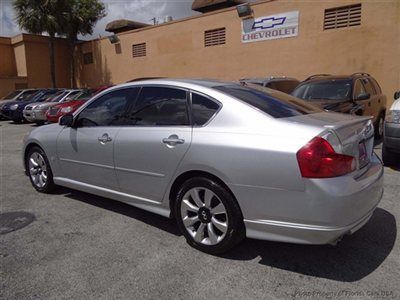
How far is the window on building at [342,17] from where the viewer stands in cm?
1230

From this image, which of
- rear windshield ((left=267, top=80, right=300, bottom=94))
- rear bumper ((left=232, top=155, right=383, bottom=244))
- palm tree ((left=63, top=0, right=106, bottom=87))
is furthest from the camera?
palm tree ((left=63, top=0, right=106, bottom=87))

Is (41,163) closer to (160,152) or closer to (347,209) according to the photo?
(160,152)

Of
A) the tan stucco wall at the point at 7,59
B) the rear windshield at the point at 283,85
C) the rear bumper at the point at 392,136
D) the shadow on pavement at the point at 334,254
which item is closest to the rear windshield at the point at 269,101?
the shadow on pavement at the point at 334,254

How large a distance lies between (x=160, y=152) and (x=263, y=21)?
1256 cm

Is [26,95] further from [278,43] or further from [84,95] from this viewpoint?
[278,43]

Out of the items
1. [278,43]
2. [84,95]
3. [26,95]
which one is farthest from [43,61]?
[278,43]

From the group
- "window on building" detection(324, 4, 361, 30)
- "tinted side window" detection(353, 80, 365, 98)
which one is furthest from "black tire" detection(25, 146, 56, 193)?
"window on building" detection(324, 4, 361, 30)

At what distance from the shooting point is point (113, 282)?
3.03m

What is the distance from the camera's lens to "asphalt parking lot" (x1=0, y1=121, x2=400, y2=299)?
2.88m

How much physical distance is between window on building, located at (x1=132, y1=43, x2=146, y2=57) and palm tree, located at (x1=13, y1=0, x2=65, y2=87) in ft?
20.1

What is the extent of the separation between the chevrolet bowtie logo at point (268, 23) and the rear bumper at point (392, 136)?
361 inches

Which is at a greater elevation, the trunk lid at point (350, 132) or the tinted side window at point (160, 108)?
the tinted side window at point (160, 108)

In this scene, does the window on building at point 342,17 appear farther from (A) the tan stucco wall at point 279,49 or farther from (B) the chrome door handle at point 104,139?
(B) the chrome door handle at point 104,139

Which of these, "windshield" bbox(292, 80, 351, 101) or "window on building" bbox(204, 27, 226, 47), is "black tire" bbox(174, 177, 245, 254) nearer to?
"windshield" bbox(292, 80, 351, 101)
